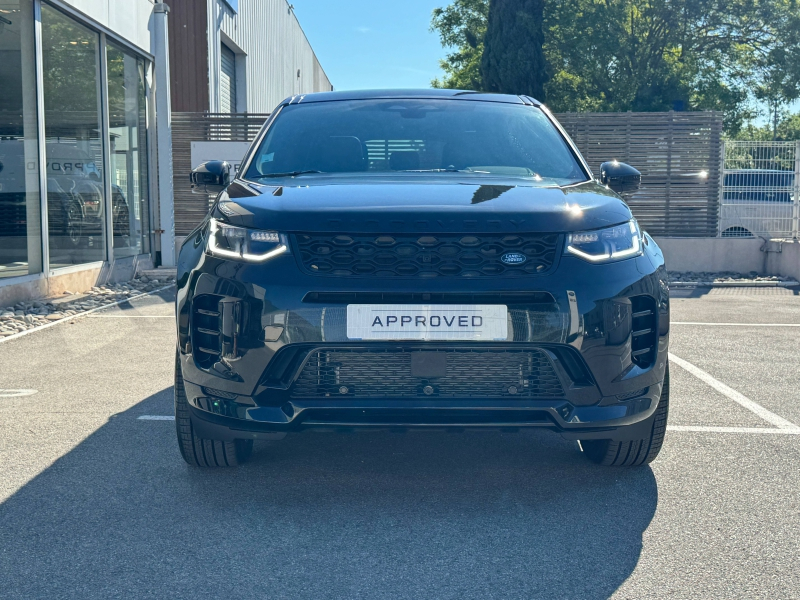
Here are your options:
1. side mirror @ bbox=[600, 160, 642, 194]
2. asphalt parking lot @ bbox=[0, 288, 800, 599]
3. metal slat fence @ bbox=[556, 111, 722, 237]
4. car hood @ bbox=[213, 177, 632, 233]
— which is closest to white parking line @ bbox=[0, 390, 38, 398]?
asphalt parking lot @ bbox=[0, 288, 800, 599]

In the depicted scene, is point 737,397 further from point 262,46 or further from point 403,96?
point 262,46

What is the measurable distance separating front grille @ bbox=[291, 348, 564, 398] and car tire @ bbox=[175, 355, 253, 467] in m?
0.61

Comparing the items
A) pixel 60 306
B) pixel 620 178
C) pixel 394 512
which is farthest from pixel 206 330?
pixel 60 306

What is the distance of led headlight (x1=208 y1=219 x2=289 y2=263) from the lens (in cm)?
313

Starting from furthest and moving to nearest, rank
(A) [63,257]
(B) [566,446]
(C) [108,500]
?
(A) [63,257] → (B) [566,446] → (C) [108,500]

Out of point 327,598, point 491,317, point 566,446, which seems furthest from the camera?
point 566,446

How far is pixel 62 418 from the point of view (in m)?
4.61

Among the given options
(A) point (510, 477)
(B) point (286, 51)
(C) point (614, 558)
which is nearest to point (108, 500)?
(A) point (510, 477)

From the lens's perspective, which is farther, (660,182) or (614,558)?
(660,182)

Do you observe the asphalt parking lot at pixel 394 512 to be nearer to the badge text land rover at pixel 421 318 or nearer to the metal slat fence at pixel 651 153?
the badge text land rover at pixel 421 318

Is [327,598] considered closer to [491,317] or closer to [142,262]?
[491,317]

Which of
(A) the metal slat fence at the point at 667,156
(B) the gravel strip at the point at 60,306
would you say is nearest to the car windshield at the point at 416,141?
(B) the gravel strip at the point at 60,306

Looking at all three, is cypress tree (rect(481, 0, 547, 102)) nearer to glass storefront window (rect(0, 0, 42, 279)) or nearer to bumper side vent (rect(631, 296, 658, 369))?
glass storefront window (rect(0, 0, 42, 279))

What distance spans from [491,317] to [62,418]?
101 inches
